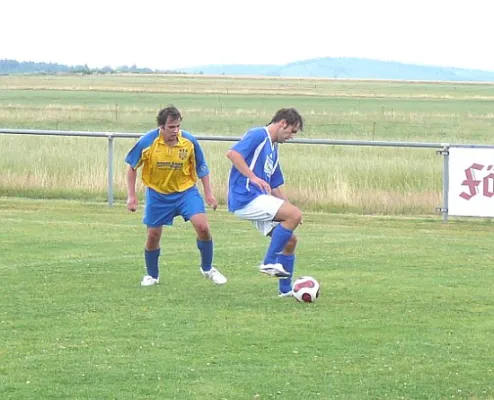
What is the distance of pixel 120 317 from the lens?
9.91 meters

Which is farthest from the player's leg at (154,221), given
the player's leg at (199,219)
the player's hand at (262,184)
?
the player's hand at (262,184)

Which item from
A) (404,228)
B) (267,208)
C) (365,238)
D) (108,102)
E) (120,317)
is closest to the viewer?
(120,317)

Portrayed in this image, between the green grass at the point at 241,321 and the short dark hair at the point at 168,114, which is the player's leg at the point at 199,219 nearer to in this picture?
the green grass at the point at 241,321

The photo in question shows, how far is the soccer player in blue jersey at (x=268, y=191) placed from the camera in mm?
10555

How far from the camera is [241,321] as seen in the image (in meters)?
9.78

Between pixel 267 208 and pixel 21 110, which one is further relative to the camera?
pixel 21 110

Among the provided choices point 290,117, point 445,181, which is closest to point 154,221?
point 290,117

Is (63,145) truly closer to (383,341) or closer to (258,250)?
(258,250)

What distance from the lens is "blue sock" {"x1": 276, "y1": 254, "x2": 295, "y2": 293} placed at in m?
10.9

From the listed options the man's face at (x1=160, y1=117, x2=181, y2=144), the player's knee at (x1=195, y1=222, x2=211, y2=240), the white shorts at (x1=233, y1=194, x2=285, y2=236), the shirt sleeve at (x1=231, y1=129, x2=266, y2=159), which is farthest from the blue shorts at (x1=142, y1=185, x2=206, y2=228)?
the shirt sleeve at (x1=231, y1=129, x2=266, y2=159)

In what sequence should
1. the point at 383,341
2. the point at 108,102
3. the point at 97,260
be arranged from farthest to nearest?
the point at 108,102, the point at 97,260, the point at 383,341

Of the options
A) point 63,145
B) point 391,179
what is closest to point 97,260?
point 391,179

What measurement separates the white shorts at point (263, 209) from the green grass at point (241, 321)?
0.70 metres

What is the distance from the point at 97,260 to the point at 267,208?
321 cm
